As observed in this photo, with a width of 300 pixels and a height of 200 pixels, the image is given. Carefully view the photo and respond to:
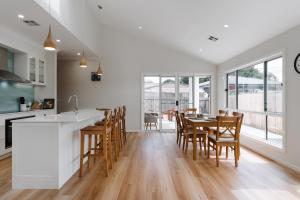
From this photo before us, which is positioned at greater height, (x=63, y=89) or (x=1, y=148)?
(x=63, y=89)

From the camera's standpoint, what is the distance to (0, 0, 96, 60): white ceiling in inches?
128

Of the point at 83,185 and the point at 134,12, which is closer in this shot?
the point at 83,185

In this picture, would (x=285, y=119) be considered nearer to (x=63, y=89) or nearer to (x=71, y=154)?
(x=71, y=154)

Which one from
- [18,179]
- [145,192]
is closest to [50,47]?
[18,179]

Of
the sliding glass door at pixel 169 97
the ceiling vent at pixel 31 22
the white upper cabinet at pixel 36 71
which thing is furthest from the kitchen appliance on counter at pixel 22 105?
the sliding glass door at pixel 169 97

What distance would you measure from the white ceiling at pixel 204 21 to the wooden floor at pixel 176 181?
265 cm

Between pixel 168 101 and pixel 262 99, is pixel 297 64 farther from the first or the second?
pixel 168 101

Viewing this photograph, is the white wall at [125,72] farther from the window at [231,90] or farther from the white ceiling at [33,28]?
the white ceiling at [33,28]

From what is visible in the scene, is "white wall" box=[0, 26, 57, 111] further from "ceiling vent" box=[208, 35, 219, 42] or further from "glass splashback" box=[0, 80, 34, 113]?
"ceiling vent" box=[208, 35, 219, 42]

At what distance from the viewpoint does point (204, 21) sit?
4703mm

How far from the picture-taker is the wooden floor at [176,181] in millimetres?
2771

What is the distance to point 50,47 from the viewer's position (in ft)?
10.5

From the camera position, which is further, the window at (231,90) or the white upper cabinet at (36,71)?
the window at (231,90)

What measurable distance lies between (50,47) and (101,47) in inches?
182
